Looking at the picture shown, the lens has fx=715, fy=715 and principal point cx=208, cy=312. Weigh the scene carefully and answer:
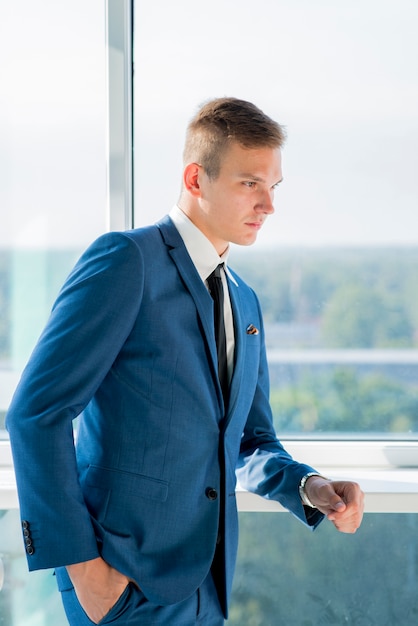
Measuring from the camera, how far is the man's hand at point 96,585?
1282 millimetres

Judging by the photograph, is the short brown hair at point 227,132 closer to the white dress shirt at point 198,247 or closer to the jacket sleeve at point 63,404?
the white dress shirt at point 198,247

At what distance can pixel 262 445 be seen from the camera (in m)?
1.72

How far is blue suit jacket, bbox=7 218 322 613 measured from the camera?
1.25 metres

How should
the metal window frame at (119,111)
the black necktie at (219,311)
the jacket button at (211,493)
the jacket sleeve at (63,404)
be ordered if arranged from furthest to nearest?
the metal window frame at (119,111), the black necktie at (219,311), the jacket button at (211,493), the jacket sleeve at (63,404)

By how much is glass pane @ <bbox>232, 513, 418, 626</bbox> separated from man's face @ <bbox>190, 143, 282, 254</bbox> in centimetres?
110

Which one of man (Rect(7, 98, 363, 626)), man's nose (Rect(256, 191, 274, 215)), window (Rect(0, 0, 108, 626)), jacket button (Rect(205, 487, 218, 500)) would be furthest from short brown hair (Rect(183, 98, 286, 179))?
window (Rect(0, 0, 108, 626))

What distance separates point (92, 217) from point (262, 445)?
95cm

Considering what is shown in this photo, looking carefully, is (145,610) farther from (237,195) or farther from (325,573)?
(325,573)

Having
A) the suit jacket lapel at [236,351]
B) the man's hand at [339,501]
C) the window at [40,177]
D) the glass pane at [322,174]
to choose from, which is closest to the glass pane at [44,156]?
the window at [40,177]

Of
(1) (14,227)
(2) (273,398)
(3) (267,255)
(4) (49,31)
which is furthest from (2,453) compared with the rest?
(4) (49,31)

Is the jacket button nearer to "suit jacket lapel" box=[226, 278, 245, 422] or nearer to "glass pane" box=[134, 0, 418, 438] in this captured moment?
"suit jacket lapel" box=[226, 278, 245, 422]

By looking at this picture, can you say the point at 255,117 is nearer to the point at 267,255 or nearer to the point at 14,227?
the point at 267,255

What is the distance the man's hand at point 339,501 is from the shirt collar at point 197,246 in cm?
51

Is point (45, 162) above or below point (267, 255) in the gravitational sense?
above
